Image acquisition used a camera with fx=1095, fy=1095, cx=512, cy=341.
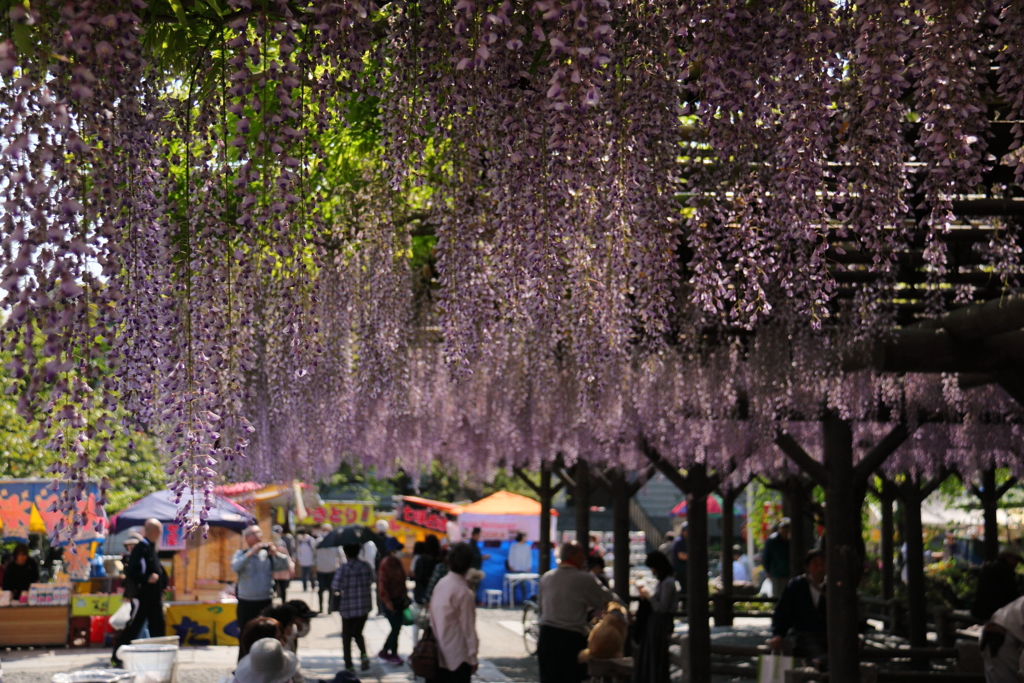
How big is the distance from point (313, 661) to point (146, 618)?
2.27 meters

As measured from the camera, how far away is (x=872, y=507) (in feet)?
90.0

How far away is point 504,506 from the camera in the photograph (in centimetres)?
2294

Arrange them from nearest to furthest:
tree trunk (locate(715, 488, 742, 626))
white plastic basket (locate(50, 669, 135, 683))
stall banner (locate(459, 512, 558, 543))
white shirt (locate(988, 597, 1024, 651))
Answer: white plastic basket (locate(50, 669, 135, 683))
white shirt (locate(988, 597, 1024, 651))
tree trunk (locate(715, 488, 742, 626))
stall banner (locate(459, 512, 558, 543))

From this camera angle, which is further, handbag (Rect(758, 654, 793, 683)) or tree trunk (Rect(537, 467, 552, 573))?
tree trunk (Rect(537, 467, 552, 573))

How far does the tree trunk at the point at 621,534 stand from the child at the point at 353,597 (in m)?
3.66

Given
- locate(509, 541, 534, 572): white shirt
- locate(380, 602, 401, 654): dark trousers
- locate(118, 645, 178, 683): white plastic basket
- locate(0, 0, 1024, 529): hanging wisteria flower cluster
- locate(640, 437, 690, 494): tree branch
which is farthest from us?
locate(509, 541, 534, 572): white shirt

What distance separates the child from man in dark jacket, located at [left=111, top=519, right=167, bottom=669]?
1.82 metres

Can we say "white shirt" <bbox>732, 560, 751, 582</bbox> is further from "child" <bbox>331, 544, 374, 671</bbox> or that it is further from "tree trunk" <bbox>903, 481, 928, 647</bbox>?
"child" <bbox>331, 544, 374, 671</bbox>

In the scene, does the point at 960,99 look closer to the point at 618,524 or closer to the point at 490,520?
the point at 618,524

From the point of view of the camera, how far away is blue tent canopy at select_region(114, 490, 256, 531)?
13922 mm

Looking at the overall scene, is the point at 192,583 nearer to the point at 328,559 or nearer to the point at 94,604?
the point at 328,559

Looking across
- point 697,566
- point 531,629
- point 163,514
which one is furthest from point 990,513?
point 163,514

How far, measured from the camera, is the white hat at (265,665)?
15.6 ft

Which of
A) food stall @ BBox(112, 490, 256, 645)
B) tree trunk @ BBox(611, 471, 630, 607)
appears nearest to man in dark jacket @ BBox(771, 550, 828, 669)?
tree trunk @ BBox(611, 471, 630, 607)
